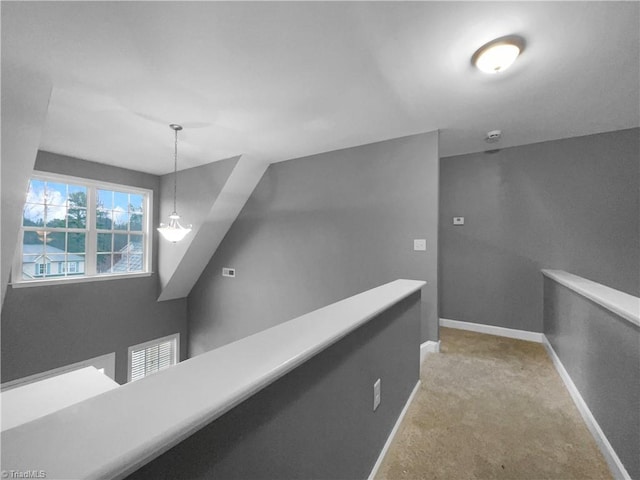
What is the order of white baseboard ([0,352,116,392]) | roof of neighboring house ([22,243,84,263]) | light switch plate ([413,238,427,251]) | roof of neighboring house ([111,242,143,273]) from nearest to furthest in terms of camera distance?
light switch plate ([413,238,427,251]) < white baseboard ([0,352,116,392]) < roof of neighboring house ([22,243,84,263]) < roof of neighboring house ([111,242,143,273])

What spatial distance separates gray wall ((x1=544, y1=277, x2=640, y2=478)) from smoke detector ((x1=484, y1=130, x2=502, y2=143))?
170cm

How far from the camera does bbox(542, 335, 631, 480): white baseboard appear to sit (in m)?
1.34

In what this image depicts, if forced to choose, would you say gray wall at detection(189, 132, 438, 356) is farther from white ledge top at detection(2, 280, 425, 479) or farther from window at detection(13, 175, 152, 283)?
white ledge top at detection(2, 280, 425, 479)

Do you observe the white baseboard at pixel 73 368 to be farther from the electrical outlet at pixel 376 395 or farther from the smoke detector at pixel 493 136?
the smoke detector at pixel 493 136

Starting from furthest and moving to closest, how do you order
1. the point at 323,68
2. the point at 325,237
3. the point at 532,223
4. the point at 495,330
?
1. the point at 325,237
2. the point at 495,330
3. the point at 532,223
4. the point at 323,68

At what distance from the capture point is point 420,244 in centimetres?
292

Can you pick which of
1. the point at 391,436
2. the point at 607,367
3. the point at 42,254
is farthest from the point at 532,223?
the point at 42,254

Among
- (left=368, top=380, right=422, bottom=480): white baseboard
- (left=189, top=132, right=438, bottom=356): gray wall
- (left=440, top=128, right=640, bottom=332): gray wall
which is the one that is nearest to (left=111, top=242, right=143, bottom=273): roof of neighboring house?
(left=189, top=132, right=438, bottom=356): gray wall

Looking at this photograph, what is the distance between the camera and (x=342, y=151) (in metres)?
3.46

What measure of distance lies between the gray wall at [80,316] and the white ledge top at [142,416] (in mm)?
3378

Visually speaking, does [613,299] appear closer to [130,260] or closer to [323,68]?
[323,68]

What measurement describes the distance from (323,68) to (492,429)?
2646mm

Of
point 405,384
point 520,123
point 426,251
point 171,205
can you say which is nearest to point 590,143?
point 520,123

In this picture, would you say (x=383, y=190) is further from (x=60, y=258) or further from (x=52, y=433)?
(x=60, y=258)
